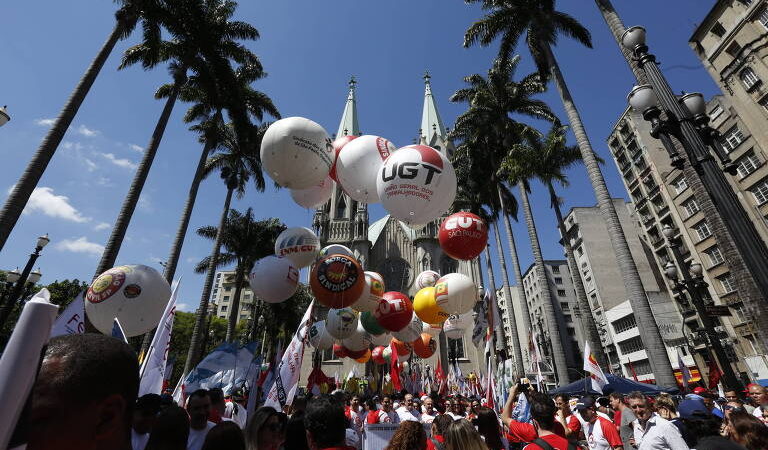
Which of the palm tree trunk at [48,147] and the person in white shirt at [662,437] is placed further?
the palm tree trunk at [48,147]

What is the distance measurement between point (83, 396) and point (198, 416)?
14.0 ft

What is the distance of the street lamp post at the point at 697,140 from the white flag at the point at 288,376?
6.49 m

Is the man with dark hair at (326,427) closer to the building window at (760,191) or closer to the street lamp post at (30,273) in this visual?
the street lamp post at (30,273)

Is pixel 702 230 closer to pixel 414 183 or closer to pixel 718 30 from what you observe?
pixel 718 30

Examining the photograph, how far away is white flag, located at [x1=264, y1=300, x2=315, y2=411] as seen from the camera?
18.6ft

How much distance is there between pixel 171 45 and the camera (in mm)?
18875

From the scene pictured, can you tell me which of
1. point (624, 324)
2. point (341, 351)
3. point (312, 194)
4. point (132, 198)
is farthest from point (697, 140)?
point (624, 324)

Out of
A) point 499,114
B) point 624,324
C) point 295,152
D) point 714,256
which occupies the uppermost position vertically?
point 499,114

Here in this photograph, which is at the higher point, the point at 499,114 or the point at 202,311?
the point at 499,114

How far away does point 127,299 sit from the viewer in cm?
784

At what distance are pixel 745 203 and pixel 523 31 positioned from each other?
85.0ft

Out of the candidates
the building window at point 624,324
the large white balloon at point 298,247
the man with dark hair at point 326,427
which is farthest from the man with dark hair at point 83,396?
the building window at point 624,324

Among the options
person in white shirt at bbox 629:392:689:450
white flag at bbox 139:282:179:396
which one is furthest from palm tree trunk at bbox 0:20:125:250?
person in white shirt at bbox 629:392:689:450

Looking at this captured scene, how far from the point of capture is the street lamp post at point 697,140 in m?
4.94
